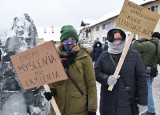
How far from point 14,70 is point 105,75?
44.6 inches

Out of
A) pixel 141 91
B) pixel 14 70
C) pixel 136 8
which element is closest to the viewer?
pixel 14 70

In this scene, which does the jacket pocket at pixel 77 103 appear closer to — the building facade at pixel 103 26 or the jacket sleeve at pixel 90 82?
the jacket sleeve at pixel 90 82

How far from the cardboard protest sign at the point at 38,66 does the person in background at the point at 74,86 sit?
310 millimetres

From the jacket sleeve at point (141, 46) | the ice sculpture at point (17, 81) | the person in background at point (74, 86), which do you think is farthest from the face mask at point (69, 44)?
the jacket sleeve at point (141, 46)

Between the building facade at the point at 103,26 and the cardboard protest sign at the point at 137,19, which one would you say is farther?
the building facade at the point at 103,26

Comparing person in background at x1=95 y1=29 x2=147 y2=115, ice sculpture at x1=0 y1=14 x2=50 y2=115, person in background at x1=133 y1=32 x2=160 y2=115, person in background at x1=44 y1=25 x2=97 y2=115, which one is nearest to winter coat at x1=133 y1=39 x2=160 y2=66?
person in background at x1=133 y1=32 x2=160 y2=115

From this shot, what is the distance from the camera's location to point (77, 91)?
11.0ft

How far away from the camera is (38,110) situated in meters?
3.32

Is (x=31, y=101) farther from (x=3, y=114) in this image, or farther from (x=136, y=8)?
(x=136, y=8)

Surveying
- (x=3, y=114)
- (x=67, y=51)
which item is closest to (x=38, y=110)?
(x=3, y=114)

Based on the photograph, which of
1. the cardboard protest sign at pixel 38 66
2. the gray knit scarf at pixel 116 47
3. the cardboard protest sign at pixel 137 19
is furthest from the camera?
the cardboard protest sign at pixel 137 19

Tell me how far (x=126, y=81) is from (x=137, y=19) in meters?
0.83

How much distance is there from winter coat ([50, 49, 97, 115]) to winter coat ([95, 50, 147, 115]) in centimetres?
45

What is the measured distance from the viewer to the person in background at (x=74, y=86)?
3.35m
